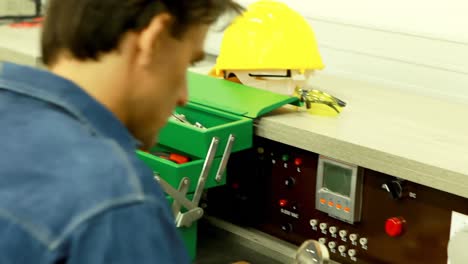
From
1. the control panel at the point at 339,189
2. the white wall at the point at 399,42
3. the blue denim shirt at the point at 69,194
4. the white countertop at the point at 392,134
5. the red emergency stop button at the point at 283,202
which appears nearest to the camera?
the blue denim shirt at the point at 69,194

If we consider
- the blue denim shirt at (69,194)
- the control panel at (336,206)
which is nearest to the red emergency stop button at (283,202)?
the control panel at (336,206)

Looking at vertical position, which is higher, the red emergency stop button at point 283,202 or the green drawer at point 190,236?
the red emergency stop button at point 283,202

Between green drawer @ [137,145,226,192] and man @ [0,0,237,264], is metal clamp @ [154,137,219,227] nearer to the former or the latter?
green drawer @ [137,145,226,192]

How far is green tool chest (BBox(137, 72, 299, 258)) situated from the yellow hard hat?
61mm

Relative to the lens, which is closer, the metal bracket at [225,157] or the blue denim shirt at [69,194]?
the blue denim shirt at [69,194]

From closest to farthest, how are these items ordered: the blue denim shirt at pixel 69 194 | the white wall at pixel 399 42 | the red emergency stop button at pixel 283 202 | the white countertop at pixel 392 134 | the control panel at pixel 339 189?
the blue denim shirt at pixel 69 194
the white countertop at pixel 392 134
the control panel at pixel 339 189
the red emergency stop button at pixel 283 202
the white wall at pixel 399 42

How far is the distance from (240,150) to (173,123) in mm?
131

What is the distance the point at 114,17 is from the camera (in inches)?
26.4

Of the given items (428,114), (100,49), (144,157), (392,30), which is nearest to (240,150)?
(144,157)

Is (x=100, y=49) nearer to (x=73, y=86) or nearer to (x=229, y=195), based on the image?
(x=73, y=86)

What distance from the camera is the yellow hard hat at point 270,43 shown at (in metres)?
1.45

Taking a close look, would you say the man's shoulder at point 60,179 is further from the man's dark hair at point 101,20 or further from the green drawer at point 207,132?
the green drawer at point 207,132

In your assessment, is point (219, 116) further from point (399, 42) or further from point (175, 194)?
point (399, 42)

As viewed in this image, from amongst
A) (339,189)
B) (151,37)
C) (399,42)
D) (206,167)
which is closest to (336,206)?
(339,189)
